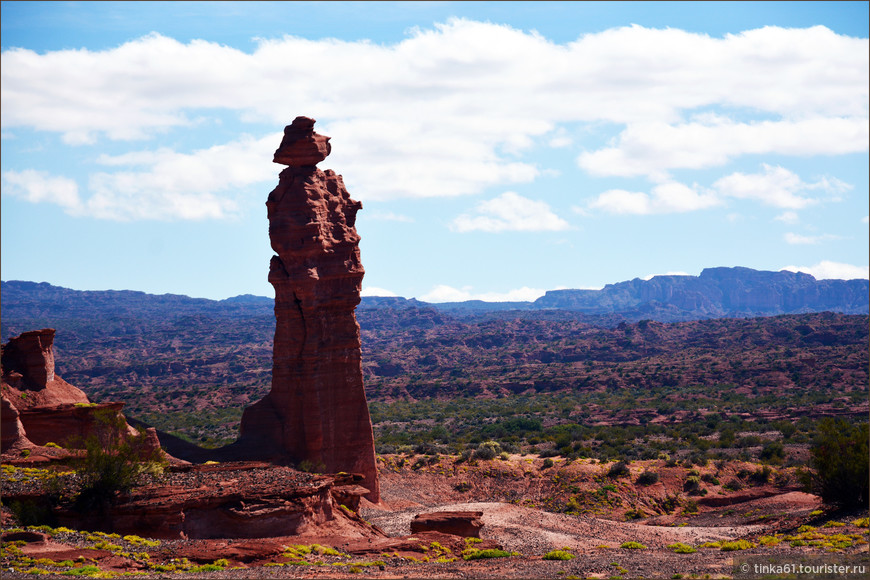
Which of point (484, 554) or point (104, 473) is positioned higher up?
point (104, 473)

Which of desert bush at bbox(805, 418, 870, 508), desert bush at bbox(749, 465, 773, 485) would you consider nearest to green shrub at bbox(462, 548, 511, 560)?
desert bush at bbox(805, 418, 870, 508)

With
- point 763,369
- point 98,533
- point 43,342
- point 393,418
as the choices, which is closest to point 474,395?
point 393,418

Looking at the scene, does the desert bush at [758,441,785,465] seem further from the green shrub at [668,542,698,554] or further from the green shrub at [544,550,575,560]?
the green shrub at [544,550,575,560]

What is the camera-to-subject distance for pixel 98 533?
91.1 ft

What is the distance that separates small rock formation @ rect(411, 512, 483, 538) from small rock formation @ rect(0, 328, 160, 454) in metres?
11.4

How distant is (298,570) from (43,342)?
2143cm

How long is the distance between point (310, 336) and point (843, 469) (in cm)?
2445

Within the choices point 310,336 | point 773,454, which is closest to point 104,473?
point 310,336

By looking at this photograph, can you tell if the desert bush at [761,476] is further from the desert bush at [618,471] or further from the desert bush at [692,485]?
the desert bush at [618,471]

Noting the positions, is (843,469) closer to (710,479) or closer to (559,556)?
(559,556)

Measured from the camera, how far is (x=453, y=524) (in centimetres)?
3347

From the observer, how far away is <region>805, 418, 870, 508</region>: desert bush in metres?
33.0

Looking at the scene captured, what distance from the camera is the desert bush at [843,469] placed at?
33.0 metres

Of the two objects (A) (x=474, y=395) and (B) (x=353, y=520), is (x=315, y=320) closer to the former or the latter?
(B) (x=353, y=520)
